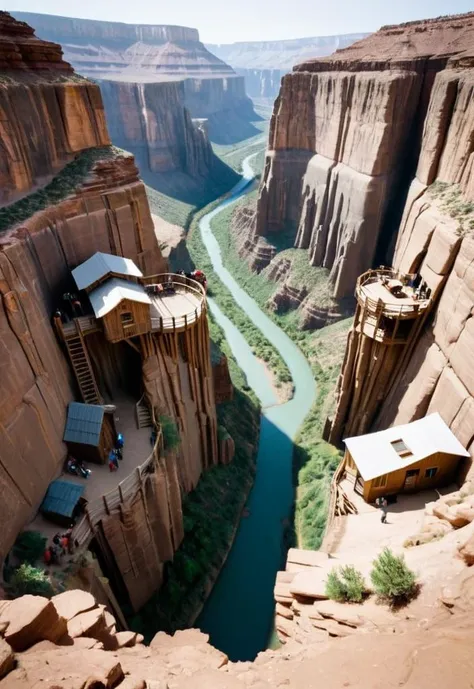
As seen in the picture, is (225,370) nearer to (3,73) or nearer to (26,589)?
(26,589)

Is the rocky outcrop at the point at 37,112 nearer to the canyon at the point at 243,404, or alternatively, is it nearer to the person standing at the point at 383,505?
the canyon at the point at 243,404

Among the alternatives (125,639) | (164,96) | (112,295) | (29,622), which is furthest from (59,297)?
(164,96)

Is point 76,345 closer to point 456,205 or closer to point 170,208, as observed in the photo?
point 456,205

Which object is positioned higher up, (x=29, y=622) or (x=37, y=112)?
(x=37, y=112)

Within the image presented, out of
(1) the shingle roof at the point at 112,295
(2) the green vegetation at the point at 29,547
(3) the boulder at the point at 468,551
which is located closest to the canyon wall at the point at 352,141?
(1) the shingle roof at the point at 112,295

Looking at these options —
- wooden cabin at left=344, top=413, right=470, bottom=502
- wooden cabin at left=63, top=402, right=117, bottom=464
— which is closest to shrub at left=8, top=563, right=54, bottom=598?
wooden cabin at left=63, top=402, right=117, bottom=464

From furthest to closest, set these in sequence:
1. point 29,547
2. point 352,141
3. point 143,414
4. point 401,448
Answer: point 352,141 < point 143,414 < point 401,448 < point 29,547

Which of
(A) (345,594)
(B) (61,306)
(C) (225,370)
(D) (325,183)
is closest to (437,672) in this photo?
(A) (345,594)

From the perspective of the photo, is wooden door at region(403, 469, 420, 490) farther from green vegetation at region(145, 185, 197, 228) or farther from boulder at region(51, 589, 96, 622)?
green vegetation at region(145, 185, 197, 228)
